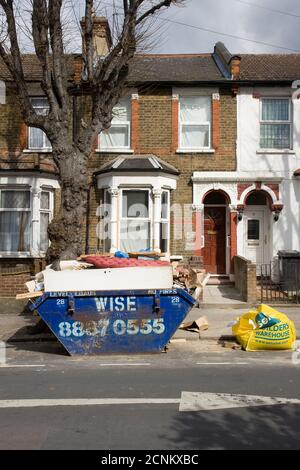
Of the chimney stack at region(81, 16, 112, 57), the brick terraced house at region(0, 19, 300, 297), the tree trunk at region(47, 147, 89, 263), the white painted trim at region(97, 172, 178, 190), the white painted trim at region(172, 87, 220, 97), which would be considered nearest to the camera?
the tree trunk at region(47, 147, 89, 263)

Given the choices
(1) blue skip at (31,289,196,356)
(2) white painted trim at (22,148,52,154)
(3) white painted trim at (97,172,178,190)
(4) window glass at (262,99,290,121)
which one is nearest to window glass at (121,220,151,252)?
(3) white painted trim at (97,172,178,190)

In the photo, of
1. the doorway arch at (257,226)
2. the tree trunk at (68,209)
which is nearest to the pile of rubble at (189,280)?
the tree trunk at (68,209)

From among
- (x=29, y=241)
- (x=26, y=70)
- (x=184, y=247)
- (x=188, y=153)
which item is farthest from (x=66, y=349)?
(x=26, y=70)

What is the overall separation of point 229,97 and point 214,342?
8742 millimetres

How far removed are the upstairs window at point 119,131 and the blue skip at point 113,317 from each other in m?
8.26

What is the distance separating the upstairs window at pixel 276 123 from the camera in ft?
48.3

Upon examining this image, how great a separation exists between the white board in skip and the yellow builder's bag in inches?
65.0

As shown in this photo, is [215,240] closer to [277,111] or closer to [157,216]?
[157,216]

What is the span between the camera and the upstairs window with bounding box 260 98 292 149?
14.7 m

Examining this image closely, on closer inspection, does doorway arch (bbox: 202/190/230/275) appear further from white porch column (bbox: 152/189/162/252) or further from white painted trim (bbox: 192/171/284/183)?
white porch column (bbox: 152/189/162/252)

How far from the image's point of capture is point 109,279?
7.52m

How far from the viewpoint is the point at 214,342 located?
8.74 m

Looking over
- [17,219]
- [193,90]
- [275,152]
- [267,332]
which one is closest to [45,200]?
[17,219]
